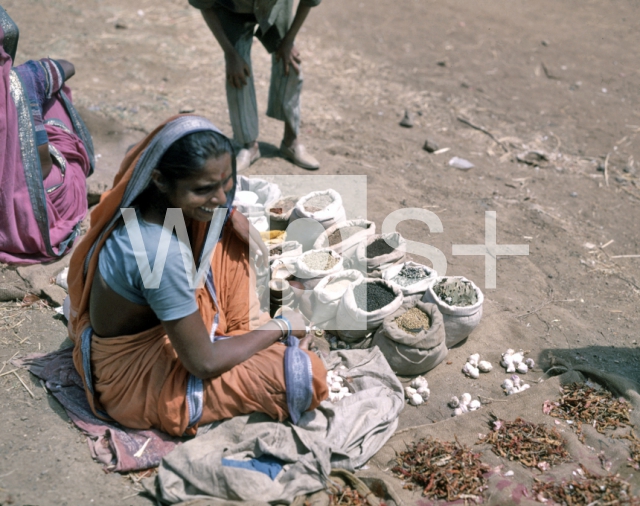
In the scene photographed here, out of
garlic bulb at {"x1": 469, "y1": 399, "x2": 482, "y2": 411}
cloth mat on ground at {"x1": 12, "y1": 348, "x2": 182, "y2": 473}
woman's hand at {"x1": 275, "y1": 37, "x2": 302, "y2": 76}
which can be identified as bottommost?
garlic bulb at {"x1": 469, "y1": 399, "x2": 482, "y2": 411}

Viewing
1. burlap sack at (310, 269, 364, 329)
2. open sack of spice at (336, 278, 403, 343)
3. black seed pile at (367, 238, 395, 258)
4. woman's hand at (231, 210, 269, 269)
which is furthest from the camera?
black seed pile at (367, 238, 395, 258)

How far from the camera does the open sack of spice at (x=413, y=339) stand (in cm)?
310

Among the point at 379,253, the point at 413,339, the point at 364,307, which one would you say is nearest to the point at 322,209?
the point at 379,253

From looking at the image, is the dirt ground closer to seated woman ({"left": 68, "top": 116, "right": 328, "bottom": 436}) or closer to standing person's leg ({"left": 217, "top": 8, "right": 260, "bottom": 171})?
standing person's leg ({"left": 217, "top": 8, "right": 260, "bottom": 171})

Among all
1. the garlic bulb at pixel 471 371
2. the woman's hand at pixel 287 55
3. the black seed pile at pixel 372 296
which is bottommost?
the garlic bulb at pixel 471 371

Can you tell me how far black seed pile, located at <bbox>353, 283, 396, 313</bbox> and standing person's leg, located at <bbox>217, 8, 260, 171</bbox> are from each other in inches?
81.7

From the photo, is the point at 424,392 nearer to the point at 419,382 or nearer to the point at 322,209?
the point at 419,382

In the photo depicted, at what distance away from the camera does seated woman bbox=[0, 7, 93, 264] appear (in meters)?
3.88

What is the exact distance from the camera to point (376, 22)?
827 centimetres

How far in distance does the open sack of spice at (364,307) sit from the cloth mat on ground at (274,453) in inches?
16.3

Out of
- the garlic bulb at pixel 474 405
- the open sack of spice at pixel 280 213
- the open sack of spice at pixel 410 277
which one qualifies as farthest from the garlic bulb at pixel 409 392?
the open sack of spice at pixel 280 213

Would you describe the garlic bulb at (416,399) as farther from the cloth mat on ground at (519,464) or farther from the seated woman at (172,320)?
the seated woman at (172,320)

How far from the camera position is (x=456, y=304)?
3316 millimetres

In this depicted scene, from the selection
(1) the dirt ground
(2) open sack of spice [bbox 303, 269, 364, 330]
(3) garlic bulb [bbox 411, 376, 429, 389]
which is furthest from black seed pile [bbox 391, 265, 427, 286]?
(3) garlic bulb [bbox 411, 376, 429, 389]
